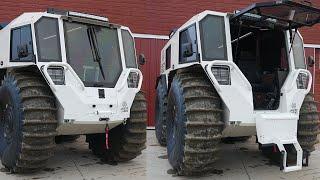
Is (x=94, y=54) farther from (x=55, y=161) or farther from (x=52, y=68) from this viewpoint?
(x=55, y=161)

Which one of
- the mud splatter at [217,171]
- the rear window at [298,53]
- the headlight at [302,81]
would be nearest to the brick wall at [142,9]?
the rear window at [298,53]

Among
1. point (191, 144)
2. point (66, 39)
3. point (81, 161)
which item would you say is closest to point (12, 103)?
point (66, 39)

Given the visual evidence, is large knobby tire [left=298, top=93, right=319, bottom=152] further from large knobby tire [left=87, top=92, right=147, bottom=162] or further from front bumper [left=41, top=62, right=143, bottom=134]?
front bumper [left=41, top=62, right=143, bottom=134]

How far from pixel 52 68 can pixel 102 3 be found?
686 centimetres

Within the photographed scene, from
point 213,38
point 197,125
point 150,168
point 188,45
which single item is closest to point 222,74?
point 213,38

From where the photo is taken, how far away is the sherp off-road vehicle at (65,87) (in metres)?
5.91

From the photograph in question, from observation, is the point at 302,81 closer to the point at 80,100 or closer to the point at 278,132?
the point at 278,132

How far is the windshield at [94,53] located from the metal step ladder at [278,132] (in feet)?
8.07

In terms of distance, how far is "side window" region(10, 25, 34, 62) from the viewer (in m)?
6.30

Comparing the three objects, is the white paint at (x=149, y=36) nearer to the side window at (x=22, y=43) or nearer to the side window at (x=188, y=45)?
the side window at (x=188, y=45)

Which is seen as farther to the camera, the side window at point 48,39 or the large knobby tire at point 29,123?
the side window at point 48,39

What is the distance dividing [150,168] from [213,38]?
2.41 m

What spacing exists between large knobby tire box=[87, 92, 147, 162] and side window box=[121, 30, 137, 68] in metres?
0.55

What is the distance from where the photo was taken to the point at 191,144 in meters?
5.64
